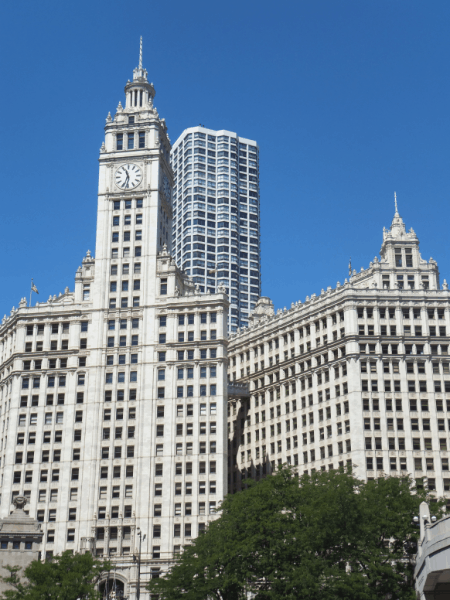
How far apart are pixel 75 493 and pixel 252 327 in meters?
52.5

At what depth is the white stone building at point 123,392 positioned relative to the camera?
136000 millimetres

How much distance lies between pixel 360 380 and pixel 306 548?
2319 inches

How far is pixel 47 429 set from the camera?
144125 mm

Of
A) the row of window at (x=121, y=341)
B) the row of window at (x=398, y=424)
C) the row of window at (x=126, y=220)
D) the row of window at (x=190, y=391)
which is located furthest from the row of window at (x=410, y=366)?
Result: the row of window at (x=126, y=220)

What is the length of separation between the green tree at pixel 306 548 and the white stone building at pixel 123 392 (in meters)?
38.7

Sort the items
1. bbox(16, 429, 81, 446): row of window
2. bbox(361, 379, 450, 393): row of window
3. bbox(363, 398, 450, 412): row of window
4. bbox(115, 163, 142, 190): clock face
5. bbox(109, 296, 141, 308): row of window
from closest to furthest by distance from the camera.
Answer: bbox(363, 398, 450, 412): row of window
bbox(16, 429, 81, 446): row of window
bbox(361, 379, 450, 393): row of window
bbox(109, 296, 141, 308): row of window
bbox(115, 163, 142, 190): clock face

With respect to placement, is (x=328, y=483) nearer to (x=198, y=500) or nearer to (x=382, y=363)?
(x=198, y=500)

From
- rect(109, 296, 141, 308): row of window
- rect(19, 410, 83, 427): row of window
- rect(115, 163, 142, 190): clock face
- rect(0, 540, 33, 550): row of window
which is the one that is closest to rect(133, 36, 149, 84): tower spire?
rect(115, 163, 142, 190): clock face

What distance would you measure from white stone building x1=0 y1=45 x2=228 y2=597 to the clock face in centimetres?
24

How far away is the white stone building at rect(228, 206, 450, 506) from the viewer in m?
141

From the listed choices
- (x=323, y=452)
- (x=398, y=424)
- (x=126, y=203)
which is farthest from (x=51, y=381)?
(x=398, y=424)

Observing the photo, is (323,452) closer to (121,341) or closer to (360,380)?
(360,380)

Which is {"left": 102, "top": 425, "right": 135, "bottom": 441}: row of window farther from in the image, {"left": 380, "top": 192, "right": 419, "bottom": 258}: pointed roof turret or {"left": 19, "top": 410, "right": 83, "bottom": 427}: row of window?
{"left": 380, "top": 192, "right": 419, "bottom": 258}: pointed roof turret

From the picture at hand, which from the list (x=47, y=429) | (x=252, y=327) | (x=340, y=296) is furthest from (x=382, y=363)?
(x=47, y=429)
